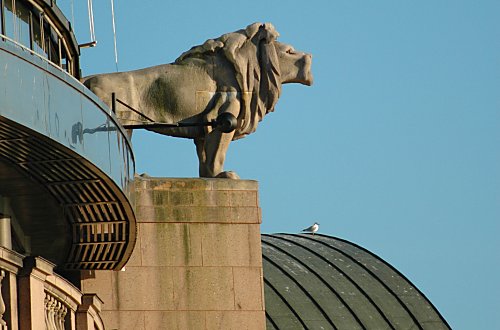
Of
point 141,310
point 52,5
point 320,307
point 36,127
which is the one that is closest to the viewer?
point 36,127

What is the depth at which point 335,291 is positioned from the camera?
52.5 metres

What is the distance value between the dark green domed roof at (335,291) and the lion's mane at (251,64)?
9.81m

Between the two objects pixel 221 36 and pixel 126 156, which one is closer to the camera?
pixel 126 156

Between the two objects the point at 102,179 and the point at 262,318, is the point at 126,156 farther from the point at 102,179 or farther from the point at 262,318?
the point at 262,318

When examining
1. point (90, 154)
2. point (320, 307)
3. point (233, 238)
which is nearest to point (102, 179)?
point (90, 154)

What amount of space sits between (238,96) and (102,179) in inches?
309

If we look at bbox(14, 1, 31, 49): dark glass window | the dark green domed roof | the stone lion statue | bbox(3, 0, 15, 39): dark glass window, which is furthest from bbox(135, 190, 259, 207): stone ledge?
the dark green domed roof

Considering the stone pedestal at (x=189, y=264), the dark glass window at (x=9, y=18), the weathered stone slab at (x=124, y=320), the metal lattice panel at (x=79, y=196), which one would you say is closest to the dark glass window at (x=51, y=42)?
the dark glass window at (x=9, y=18)

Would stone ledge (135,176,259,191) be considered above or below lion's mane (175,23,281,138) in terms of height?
below

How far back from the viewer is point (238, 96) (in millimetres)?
40125

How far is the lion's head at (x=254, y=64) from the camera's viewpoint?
40.3 metres

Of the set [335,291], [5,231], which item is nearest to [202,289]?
[5,231]

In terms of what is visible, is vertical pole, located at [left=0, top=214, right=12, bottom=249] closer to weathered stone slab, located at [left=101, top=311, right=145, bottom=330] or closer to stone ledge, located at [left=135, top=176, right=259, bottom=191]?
weathered stone slab, located at [left=101, top=311, right=145, bottom=330]

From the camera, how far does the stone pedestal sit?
1483 inches
